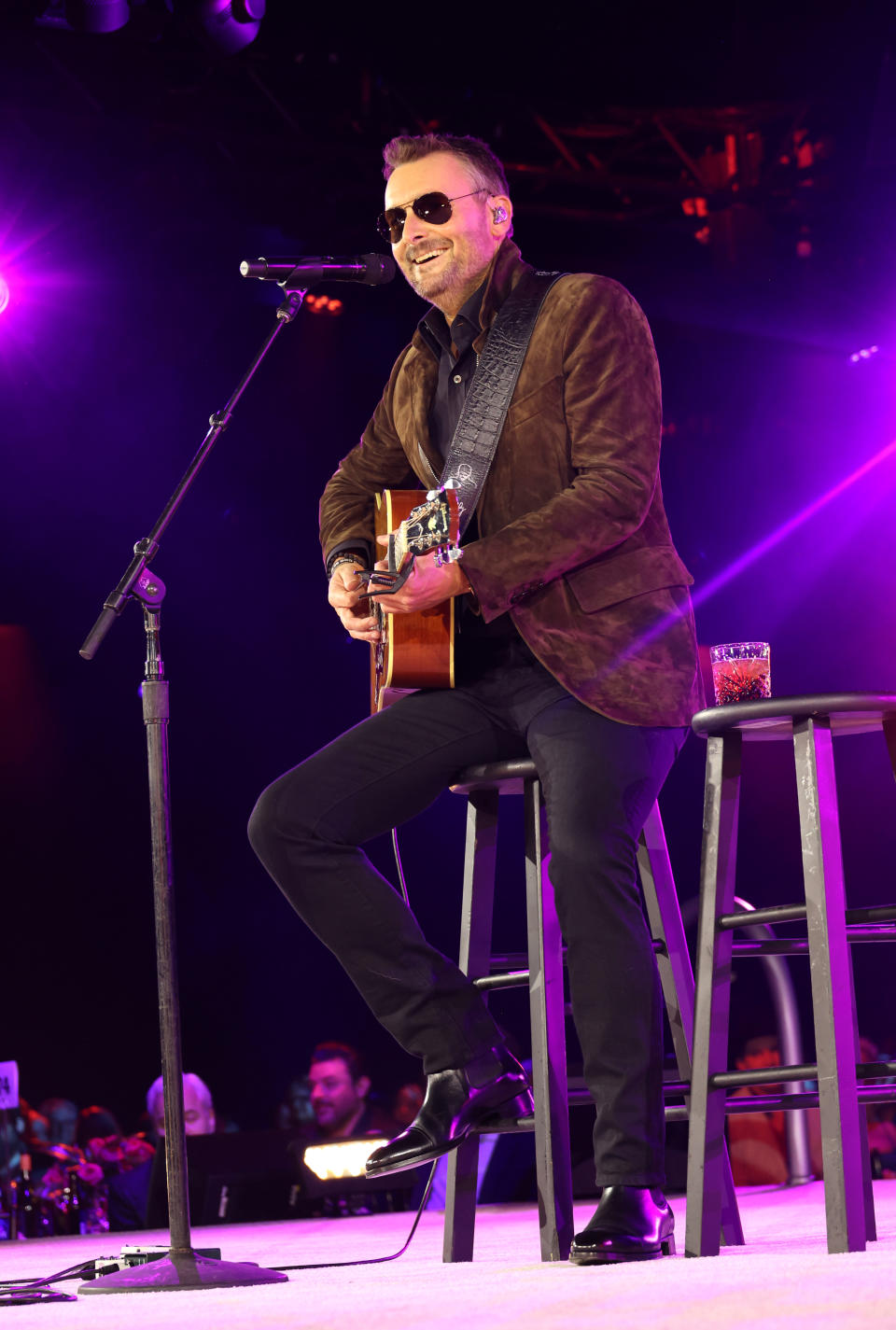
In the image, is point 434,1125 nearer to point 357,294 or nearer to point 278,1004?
point 357,294

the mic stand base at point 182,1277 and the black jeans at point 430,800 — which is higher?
the black jeans at point 430,800

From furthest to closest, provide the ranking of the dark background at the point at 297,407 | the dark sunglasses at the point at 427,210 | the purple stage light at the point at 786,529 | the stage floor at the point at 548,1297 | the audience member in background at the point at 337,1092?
the purple stage light at the point at 786,529 → the audience member in background at the point at 337,1092 → the dark background at the point at 297,407 → the dark sunglasses at the point at 427,210 → the stage floor at the point at 548,1297

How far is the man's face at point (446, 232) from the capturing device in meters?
2.94

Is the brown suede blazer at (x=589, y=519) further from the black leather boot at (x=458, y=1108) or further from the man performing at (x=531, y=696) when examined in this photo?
the black leather boot at (x=458, y=1108)

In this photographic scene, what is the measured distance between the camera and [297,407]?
28.6 feet

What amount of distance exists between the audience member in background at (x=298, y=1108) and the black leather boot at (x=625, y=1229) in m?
5.95

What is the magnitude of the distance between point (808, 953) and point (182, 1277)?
4.01ft

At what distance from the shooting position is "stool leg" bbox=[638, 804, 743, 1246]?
9.58 ft

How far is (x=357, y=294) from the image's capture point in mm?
8234

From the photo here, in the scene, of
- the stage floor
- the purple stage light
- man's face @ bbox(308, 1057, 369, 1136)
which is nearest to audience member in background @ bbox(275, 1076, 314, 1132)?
Answer: man's face @ bbox(308, 1057, 369, 1136)

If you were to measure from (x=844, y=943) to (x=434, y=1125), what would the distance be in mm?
787

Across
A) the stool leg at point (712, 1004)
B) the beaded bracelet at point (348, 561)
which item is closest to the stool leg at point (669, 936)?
the stool leg at point (712, 1004)

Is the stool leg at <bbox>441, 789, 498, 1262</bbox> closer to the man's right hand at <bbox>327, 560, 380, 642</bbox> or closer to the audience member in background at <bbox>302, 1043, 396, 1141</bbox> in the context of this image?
the man's right hand at <bbox>327, 560, 380, 642</bbox>

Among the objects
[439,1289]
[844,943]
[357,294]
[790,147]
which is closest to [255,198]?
[357,294]
